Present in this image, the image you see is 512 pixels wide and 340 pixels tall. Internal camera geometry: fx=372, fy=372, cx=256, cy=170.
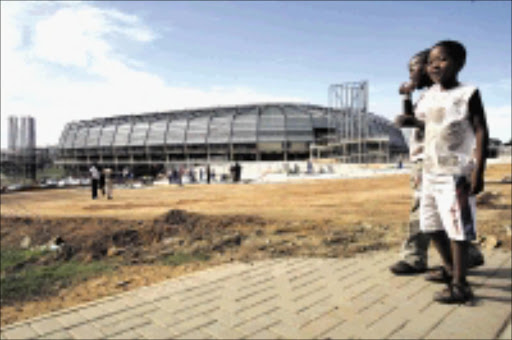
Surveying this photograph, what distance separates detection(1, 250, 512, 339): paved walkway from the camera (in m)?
2.82

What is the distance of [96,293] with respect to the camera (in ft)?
16.1

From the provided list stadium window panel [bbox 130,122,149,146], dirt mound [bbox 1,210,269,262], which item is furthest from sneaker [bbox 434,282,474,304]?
stadium window panel [bbox 130,122,149,146]

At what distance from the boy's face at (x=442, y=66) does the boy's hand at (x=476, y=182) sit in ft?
2.83

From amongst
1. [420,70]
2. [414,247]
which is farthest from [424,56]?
[414,247]

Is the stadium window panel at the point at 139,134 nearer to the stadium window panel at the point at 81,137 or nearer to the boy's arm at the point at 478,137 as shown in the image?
the stadium window panel at the point at 81,137

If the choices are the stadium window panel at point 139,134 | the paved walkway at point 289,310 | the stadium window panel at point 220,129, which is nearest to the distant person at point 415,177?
the paved walkway at point 289,310

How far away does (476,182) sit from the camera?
2994 millimetres

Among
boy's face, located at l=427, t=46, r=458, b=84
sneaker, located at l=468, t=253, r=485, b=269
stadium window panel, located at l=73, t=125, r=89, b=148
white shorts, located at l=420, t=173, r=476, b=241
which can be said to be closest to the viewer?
white shorts, located at l=420, t=173, r=476, b=241

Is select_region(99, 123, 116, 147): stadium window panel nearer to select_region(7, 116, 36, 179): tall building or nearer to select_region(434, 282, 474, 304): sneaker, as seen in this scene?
select_region(7, 116, 36, 179): tall building

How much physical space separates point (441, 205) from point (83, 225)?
8873 millimetres

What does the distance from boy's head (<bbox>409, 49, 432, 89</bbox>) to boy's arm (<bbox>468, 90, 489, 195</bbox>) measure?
684mm

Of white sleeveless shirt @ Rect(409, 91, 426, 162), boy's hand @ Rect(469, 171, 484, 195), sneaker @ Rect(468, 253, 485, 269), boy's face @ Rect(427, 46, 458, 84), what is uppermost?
boy's face @ Rect(427, 46, 458, 84)

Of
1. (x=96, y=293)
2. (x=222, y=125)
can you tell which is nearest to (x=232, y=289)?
(x=96, y=293)

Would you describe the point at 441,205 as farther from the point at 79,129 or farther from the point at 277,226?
the point at 79,129
